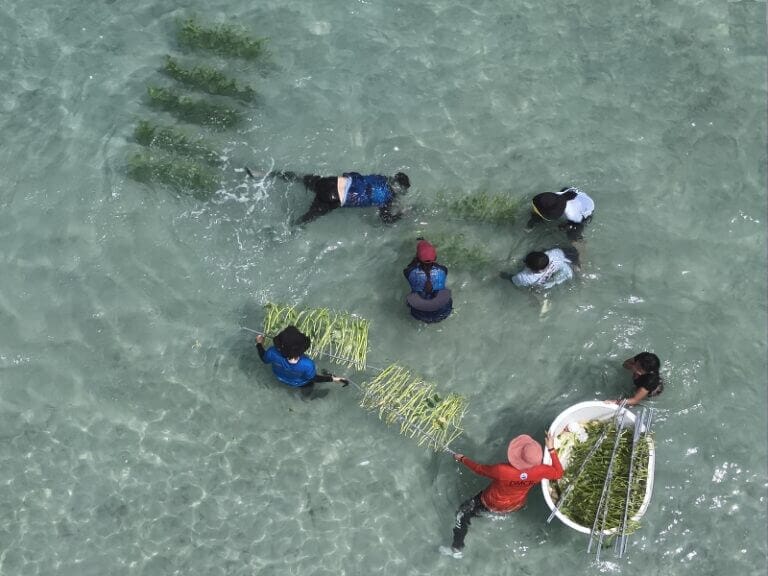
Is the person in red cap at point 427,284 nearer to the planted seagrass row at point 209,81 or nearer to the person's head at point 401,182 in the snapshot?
the person's head at point 401,182

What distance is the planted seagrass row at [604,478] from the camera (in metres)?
8.18

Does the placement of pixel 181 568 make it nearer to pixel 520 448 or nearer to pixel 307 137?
pixel 520 448

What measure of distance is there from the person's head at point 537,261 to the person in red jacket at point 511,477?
1970 mm

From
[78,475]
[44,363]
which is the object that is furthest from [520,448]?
[44,363]

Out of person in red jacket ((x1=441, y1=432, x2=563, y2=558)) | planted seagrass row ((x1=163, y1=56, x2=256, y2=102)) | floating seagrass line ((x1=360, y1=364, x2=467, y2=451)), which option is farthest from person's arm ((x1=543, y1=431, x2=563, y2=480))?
planted seagrass row ((x1=163, y1=56, x2=256, y2=102))

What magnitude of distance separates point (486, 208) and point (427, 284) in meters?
1.86

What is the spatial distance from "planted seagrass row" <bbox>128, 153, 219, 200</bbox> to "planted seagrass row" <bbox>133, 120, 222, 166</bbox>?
0.63 feet

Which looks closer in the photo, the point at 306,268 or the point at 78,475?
the point at 78,475

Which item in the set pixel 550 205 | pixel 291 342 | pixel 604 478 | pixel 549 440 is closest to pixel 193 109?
pixel 291 342

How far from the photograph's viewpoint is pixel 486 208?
33.2 ft

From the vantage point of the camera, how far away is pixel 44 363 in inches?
368

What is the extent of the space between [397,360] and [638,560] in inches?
Answer: 142

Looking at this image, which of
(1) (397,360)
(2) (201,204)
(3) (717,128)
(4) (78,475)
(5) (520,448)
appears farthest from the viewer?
(3) (717,128)

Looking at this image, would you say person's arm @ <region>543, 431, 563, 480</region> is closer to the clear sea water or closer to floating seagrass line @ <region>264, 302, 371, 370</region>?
the clear sea water
